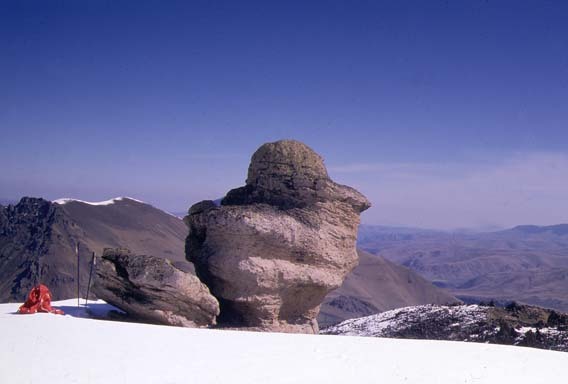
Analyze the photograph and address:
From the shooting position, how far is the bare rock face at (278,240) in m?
15.3

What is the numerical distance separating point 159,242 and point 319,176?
7971 cm

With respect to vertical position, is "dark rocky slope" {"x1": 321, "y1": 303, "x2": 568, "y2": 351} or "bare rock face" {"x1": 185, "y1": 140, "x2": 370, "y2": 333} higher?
"bare rock face" {"x1": 185, "y1": 140, "x2": 370, "y2": 333}

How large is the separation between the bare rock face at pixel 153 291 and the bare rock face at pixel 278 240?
1124 mm

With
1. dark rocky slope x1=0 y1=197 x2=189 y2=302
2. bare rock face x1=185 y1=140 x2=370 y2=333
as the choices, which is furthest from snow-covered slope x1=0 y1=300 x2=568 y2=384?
dark rocky slope x1=0 y1=197 x2=189 y2=302

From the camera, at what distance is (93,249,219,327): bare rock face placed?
46.5 ft

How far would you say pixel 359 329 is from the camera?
22.0m

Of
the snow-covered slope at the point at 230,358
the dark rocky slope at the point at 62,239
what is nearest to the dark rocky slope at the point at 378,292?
the dark rocky slope at the point at 62,239

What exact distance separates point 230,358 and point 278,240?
513 centimetres

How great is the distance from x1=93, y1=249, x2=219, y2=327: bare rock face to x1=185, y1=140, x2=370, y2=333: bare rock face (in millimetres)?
1124

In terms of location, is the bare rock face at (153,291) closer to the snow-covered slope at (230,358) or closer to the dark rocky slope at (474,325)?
the snow-covered slope at (230,358)

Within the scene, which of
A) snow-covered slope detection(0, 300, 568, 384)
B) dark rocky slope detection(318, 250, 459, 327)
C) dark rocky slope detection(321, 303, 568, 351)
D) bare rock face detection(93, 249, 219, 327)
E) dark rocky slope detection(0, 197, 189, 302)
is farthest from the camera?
dark rocky slope detection(318, 250, 459, 327)

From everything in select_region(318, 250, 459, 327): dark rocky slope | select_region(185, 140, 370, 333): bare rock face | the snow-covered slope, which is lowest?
select_region(318, 250, 459, 327): dark rocky slope

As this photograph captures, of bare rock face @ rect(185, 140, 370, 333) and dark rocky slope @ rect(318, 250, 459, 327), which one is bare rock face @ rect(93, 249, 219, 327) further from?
dark rocky slope @ rect(318, 250, 459, 327)

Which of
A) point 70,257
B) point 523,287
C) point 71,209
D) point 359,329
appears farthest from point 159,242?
point 523,287
